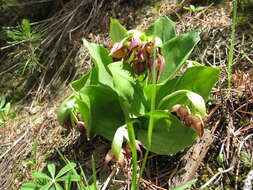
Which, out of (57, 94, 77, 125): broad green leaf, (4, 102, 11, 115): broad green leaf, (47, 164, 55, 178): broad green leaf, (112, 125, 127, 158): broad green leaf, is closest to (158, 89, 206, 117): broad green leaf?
(112, 125, 127, 158): broad green leaf

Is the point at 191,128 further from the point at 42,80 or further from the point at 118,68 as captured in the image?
the point at 42,80

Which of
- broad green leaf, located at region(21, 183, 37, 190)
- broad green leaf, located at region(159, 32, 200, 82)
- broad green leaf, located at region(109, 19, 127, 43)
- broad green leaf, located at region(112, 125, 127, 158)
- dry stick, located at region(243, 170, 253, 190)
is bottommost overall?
dry stick, located at region(243, 170, 253, 190)

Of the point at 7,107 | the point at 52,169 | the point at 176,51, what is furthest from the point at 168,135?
the point at 7,107

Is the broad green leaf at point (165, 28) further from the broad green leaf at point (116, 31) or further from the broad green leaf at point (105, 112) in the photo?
the broad green leaf at point (105, 112)

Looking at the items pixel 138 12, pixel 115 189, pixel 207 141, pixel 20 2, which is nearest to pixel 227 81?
pixel 207 141

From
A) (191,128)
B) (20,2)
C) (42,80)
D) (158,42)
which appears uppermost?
(20,2)

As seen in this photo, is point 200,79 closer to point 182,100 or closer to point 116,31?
point 182,100

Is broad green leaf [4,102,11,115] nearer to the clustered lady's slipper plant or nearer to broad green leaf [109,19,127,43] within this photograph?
the clustered lady's slipper plant
